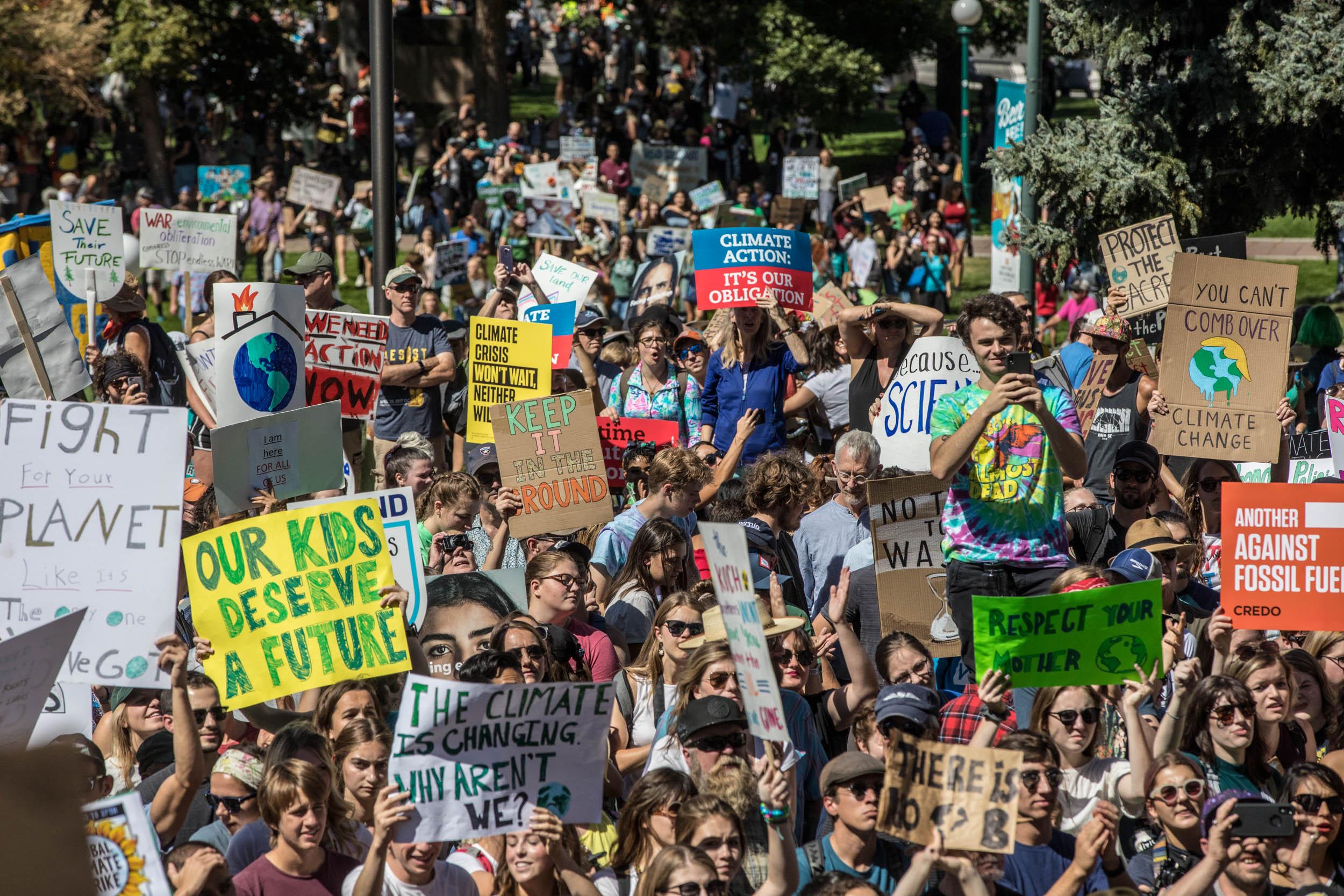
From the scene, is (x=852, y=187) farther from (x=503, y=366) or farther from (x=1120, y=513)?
(x=1120, y=513)

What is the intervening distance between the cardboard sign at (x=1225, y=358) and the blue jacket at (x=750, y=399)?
2100 mm

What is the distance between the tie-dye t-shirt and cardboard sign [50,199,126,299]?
24.3 feet

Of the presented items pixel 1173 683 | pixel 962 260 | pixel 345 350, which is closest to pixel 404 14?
pixel 962 260

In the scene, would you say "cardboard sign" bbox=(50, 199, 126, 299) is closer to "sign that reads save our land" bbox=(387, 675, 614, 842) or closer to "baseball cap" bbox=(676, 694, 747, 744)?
"baseball cap" bbox=(676, 694, 747, 744)

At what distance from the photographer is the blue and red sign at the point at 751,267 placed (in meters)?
10.6

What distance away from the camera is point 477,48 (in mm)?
26953

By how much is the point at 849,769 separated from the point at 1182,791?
1.09m

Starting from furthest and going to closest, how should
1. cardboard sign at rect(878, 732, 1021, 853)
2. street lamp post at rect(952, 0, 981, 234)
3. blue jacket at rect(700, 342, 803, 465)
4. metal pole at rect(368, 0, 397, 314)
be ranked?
street lamp post at rect(952, 0, 981, 234) → metal pole at rect(368, 0, 397, 314) → blue jacket at rect(700, 342, 803, 465) → cardboard sign at rect(878, 732, 1021, 853)

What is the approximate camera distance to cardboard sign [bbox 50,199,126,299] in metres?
11.3

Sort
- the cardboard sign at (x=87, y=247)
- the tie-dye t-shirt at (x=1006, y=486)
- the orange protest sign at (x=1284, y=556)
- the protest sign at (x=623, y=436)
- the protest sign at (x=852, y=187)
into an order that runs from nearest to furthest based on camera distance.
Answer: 1. the tie-dye t-shirt at (x=1006, y=486)
2. the orange protest sign at (x=1284, y=556)
3. the protest sign at (x=623, y=436)
4. the cardboard sign at (x=87, y=247)
5. the protest sign at (x=852, y=187)

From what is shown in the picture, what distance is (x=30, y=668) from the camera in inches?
168

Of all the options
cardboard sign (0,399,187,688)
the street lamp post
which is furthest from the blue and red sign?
the street lamp post

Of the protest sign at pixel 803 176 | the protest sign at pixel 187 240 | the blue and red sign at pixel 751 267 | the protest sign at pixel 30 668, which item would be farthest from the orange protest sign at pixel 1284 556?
the protest sign at pixel 803 176

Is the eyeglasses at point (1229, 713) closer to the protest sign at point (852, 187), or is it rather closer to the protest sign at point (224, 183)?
the protest sign at point (852, 187)
